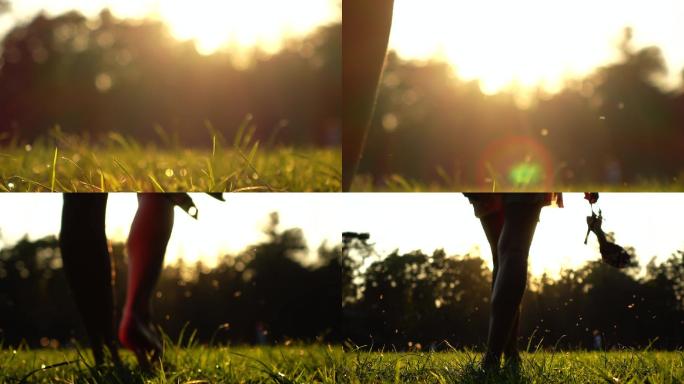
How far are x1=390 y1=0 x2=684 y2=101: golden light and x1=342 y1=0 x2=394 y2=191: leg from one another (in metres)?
0.46

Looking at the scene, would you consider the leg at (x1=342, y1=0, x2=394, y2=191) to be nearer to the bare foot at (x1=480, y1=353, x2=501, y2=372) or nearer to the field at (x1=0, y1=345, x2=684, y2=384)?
the field at (x1=0, y1=345, x2=684, y2=384)

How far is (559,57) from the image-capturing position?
8.30ft

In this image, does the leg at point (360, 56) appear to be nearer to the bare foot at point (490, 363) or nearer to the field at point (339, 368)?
the field at point (339, 368)

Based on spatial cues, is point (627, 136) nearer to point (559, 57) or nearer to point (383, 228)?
point (559, 57)

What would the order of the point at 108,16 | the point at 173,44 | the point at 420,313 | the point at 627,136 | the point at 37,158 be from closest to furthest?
the point at 420,313, the point at 37,158, the point at 627,136, the point at 173,44, the point at 108,16

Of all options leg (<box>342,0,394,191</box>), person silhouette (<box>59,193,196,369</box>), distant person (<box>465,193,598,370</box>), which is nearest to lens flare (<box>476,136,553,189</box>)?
distant person (<box>465,193,598,370</box>)

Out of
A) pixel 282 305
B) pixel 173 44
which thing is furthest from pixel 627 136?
pixel 173 44

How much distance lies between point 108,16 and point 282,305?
6.50ft

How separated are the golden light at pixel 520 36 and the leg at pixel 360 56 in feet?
1.50

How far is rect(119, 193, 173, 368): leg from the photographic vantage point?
200cm

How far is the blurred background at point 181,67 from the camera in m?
2.88

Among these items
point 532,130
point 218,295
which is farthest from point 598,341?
point 218,295

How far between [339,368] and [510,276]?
0.56m

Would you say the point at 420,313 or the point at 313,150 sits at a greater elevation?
the point at 313,150
